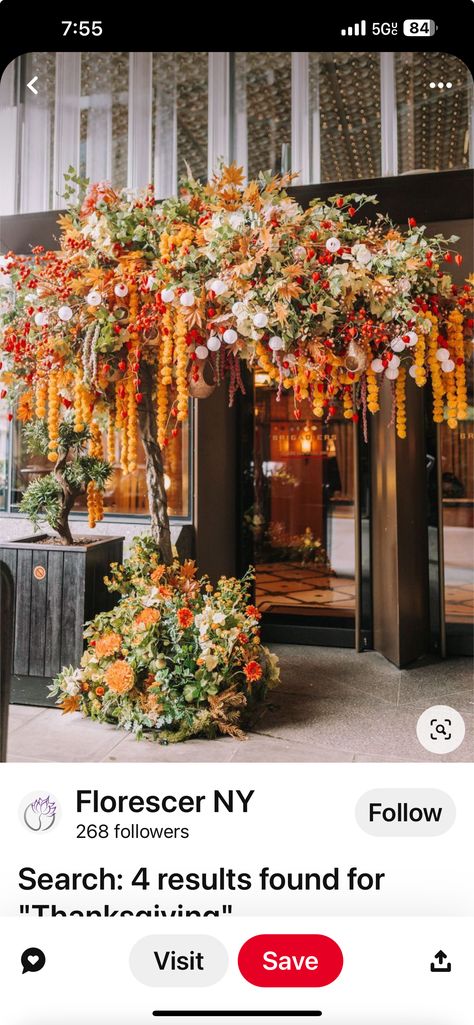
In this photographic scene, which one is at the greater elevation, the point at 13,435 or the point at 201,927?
the point at 13,435

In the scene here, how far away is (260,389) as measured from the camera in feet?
16.3

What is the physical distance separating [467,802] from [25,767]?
85 centimetres

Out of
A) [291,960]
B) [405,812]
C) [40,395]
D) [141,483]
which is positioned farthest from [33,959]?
[141,483]

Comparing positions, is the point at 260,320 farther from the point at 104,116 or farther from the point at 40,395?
the point at 40,395

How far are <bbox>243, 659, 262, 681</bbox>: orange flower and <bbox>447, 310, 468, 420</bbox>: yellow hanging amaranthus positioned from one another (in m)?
1.48

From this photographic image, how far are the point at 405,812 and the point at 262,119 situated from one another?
9.70 ft

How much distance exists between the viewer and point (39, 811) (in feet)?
3.88

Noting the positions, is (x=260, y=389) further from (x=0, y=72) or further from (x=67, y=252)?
(x=0, y=72)

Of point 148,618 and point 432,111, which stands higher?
point 432,111

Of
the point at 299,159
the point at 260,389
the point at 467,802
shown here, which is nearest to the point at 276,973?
the point at 467,802

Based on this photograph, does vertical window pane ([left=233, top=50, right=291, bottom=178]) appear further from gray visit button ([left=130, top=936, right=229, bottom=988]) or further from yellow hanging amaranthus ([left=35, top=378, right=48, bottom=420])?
gray visit button ([left=130, top=936, right=229, bottom=988])

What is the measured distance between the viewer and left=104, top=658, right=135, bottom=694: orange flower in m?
2.94

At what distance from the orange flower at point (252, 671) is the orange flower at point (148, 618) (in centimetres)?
49
